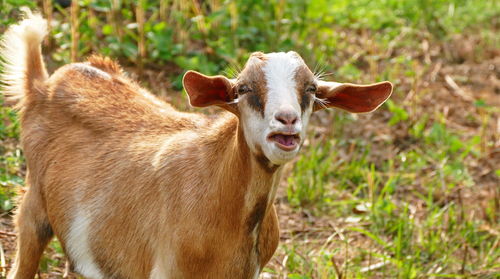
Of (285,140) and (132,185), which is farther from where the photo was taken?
(132,185)

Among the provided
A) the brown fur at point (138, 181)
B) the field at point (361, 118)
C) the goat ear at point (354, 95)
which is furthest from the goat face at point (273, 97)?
the field at point (361, 118)

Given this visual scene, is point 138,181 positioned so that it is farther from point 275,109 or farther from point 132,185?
point 275,109

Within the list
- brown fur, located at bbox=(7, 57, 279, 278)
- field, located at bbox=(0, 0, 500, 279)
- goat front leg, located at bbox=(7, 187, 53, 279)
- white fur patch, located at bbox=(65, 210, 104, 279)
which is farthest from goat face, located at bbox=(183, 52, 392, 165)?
goat front leg, located at bbox=(7, 187, 53, 279)

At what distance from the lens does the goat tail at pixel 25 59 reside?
4637 mm

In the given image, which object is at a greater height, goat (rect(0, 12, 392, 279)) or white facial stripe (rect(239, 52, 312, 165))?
white facial stripe (rect(239, 52, 312, 165))

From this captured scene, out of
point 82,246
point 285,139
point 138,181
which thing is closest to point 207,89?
point 285,139

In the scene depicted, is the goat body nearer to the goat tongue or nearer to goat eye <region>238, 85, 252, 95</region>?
goat eye <region>238, 85, 252, 95</region>

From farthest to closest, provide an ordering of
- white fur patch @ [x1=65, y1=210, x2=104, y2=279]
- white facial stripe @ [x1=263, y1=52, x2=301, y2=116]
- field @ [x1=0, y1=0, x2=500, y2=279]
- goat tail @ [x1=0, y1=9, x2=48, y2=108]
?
field @ [x1=0, y1=0, x2=500, y2=279], goat tail @ [x1=0, y1=9, x2=48, y2=108], white fur patch @ [x1=65, y1=210, x2=104, y2=279], white facial stripe @ [x1=263, y1=52, x2=301, y2=116]

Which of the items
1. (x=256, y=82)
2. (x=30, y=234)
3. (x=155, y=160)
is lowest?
(x=30, y=234)

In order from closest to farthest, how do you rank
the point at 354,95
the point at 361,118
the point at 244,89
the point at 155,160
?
the point at 244,89
the point at 354,95
the point at 155,160
the point at 361,118

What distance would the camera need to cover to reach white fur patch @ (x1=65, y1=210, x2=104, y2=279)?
427 cm

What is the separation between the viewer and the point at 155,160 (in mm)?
4082

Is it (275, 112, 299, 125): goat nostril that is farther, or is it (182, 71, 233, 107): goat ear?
(182, 71, 233, 107): goat ear

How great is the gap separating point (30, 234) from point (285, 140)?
5.53 feet
